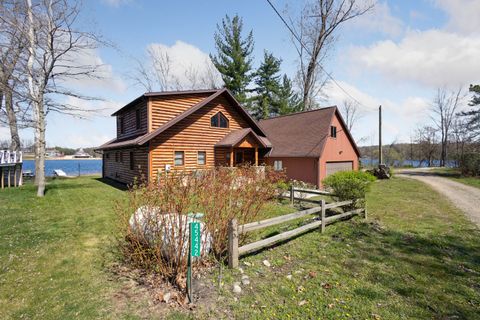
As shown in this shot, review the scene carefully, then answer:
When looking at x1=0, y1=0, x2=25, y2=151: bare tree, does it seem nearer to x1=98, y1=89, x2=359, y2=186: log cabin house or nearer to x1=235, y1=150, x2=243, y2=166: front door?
x1=98, y1=89, x2=359, y2=186: log cabin house

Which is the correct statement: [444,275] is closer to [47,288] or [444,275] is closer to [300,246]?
[300,246]

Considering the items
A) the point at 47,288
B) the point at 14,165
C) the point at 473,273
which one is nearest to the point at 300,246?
the point at 473,273

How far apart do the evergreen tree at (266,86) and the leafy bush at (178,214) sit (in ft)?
105

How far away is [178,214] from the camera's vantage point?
4750 mm

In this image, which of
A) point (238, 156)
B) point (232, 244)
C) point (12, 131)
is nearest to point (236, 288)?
point (232, 244)

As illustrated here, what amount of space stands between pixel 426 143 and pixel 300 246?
63.0 meters

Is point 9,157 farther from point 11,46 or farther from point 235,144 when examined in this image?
point 235,144

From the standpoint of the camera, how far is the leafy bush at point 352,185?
961 centimetres

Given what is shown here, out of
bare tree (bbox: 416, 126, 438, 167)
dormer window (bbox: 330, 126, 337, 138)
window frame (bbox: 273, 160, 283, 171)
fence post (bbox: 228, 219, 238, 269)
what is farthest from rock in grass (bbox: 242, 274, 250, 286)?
bare tree (bbox: 416, 126, 438, 167)

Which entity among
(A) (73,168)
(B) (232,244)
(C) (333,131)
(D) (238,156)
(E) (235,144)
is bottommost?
(A) (73,168)

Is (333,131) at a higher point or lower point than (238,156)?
higher

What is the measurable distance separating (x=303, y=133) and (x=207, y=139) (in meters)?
8.61

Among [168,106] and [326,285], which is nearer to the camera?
[326,285]

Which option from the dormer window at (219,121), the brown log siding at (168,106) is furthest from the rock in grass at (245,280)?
the dormer window at (219,121)
